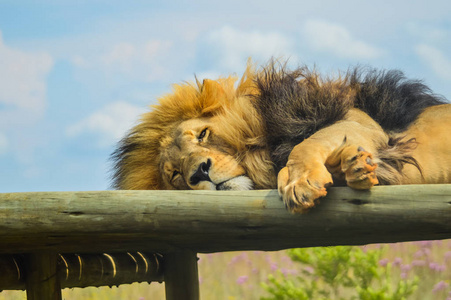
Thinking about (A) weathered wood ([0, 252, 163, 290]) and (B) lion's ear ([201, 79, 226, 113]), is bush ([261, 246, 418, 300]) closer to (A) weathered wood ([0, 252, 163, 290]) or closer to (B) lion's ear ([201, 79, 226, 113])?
(A) weathered wood ([0, 252, 163, 290])

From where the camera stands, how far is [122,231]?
1.95m

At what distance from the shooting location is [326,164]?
213 centimetres

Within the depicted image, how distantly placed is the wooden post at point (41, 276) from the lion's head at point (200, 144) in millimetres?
621

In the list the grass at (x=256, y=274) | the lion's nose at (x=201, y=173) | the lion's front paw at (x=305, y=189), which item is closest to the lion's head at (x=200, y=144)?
the lion's nose at (x=201, y=173)

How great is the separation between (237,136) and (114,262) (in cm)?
88

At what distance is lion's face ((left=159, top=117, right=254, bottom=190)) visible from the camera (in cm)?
243

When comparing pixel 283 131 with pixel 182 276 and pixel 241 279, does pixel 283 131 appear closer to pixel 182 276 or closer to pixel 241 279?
pixel 182 276

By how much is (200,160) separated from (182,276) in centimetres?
74

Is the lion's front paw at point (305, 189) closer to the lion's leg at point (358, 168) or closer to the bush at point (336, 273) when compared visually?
the lion's leg at point (358, 168)

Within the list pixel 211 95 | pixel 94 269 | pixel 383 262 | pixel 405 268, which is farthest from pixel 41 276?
pixel 405 268

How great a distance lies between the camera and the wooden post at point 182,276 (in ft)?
9.58

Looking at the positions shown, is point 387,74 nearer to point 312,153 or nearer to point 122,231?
Result: point 312,153

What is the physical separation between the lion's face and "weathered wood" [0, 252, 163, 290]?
1.53ft

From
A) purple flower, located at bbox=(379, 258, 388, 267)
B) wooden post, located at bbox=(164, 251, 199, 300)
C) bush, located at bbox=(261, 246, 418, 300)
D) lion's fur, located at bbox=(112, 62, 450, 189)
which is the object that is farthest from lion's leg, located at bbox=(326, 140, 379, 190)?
purple flower, located at bbox=(379, 258, 388, 267)
